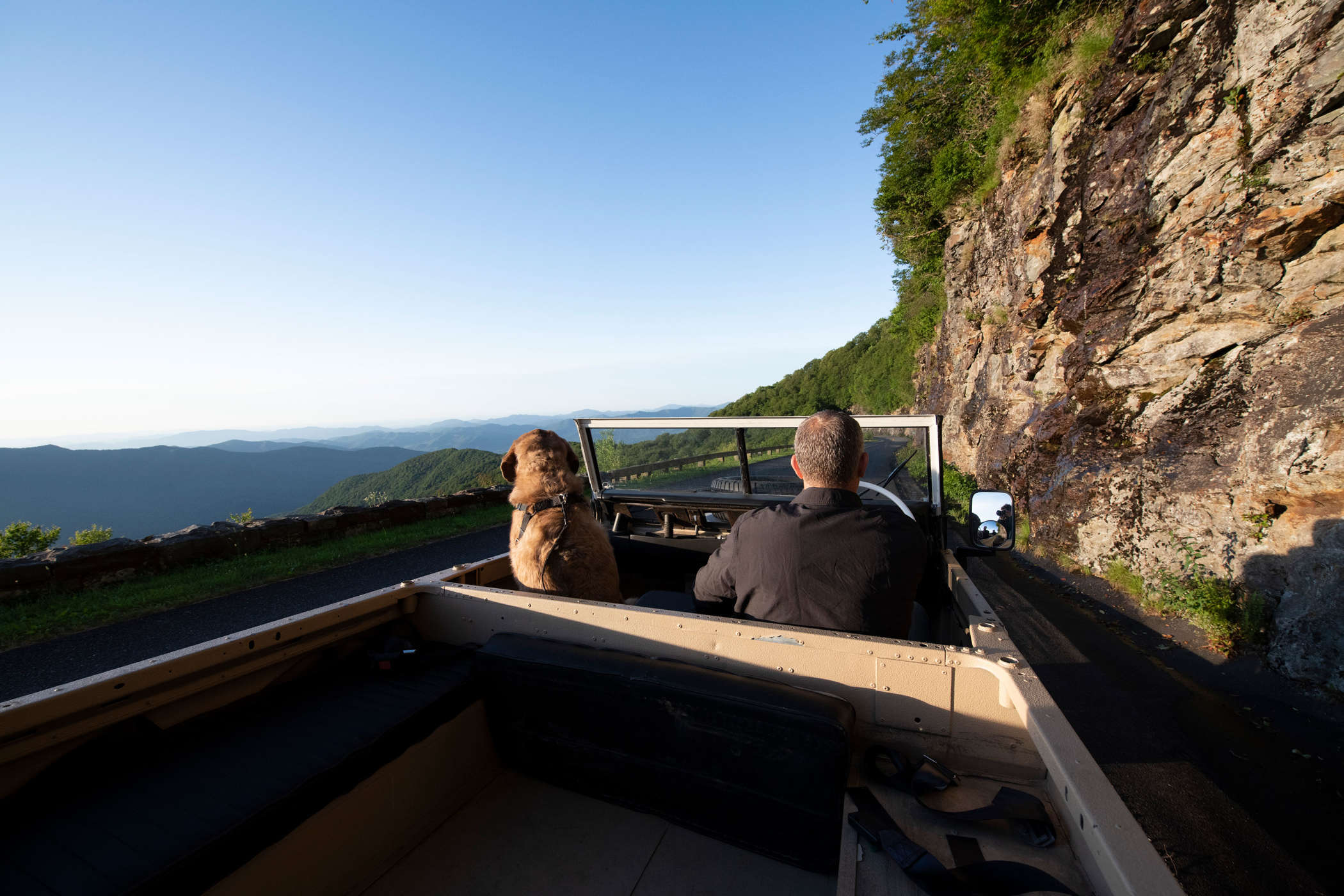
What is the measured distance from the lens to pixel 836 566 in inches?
81.9

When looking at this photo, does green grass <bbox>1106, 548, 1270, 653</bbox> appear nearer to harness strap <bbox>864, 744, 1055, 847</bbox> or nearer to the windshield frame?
the windshield frame

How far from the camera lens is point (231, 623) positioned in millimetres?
5734

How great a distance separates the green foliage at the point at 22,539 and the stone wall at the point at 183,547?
12.7 feet

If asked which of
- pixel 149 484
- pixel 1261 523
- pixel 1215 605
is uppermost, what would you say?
pixel 1261 523

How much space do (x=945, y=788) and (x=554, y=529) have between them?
2.08 meters

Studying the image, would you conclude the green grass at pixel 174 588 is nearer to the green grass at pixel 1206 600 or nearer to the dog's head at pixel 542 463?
the dog's head at pixel 542 463

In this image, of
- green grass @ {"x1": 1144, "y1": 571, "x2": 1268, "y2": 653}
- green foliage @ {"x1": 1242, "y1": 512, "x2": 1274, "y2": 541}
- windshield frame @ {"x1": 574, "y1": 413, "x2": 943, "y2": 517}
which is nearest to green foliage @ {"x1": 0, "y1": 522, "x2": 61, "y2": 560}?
windshield frame @ {"x1": 574, "y1": 413, "x2": 943, "y2": 517}

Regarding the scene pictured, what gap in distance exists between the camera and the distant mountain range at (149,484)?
105625 millimetres

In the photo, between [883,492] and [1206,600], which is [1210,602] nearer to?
[1206,600]

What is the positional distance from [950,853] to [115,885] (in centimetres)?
205

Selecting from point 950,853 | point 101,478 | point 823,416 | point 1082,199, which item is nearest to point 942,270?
point 1082,199

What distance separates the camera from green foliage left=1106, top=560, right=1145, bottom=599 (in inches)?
253

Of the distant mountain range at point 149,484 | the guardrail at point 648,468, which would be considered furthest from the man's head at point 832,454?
the distant mountain range at point 149,484

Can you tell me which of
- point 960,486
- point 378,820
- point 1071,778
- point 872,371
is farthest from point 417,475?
point 1071,778
